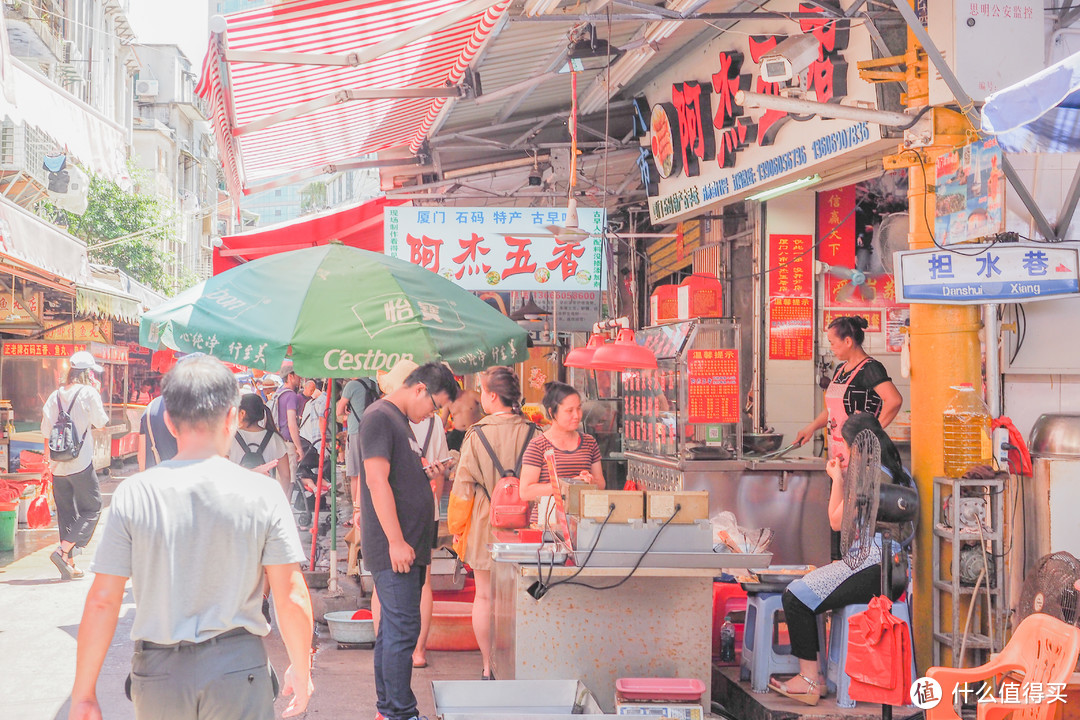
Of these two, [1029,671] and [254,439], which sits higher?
[254,439]

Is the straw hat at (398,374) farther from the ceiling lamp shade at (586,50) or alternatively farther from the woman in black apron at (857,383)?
Result: the ceiling lamp shade at (586,50)

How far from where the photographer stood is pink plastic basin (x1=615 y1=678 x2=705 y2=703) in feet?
16.0

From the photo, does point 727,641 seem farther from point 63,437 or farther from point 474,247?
point 63,437

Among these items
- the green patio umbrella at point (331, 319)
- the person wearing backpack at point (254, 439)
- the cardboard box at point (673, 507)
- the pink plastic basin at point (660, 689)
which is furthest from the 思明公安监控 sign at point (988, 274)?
the person wearing backpack at point (254, 439)

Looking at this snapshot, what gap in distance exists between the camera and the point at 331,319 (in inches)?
261

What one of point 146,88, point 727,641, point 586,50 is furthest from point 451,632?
point 146,88

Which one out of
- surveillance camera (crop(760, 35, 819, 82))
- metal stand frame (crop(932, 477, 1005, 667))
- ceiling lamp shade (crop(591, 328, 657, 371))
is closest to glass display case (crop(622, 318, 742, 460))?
ceiling lamp shade (crop(591, 328, 657, 371))

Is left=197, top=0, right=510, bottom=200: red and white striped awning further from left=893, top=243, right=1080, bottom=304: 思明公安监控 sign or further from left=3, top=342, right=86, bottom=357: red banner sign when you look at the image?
left=3, top=342, right=86, bottom=357: red banner sign

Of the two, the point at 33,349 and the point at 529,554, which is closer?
the point at 529,554

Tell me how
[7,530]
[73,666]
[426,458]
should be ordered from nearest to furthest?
[73,666]
[426,458]
[7,530]

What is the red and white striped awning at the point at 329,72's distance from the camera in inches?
244

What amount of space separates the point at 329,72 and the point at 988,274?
4.78 m

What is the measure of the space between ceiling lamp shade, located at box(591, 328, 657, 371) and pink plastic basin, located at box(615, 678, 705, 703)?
2.66m

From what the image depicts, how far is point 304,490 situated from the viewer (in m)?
13.7
